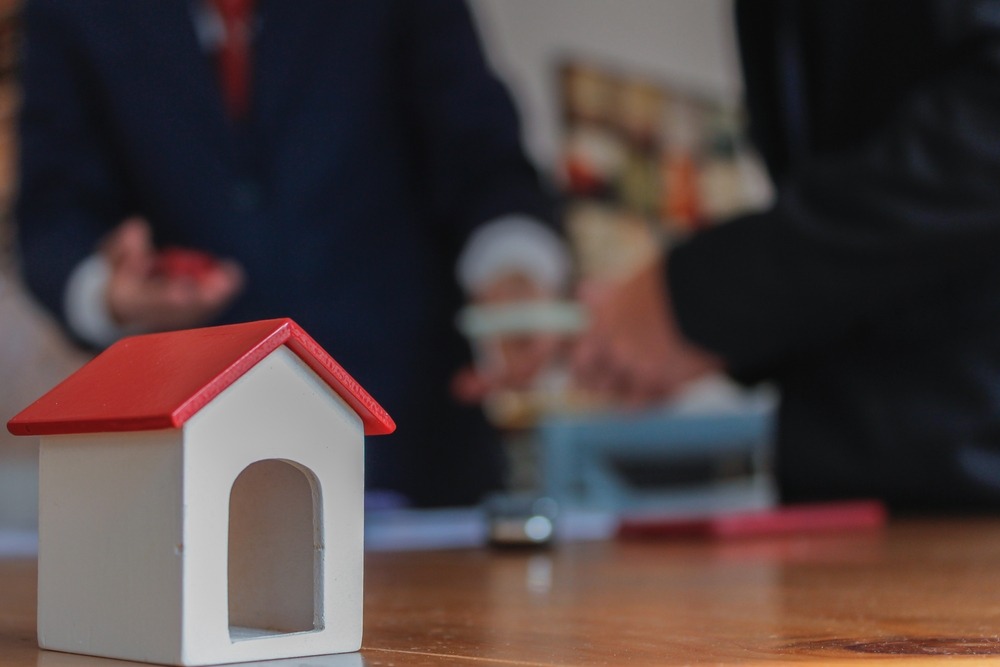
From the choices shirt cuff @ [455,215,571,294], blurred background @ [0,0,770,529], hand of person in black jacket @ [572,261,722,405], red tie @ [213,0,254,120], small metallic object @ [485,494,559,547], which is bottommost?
small metallic object @ [485,494,559,547]

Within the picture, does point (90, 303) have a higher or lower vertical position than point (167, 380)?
higher

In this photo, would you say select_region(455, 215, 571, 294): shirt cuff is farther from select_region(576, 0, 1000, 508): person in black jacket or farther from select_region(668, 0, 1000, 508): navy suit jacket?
select_region(668, 0, 1000, 508): navy suit jacket

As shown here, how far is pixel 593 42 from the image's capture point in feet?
13.9

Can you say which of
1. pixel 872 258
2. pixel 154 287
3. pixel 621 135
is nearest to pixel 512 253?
pixel 154 287

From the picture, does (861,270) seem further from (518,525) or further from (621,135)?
(621,135)

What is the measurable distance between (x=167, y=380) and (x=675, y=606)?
0.25m

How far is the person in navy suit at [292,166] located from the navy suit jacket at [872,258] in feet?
1.39

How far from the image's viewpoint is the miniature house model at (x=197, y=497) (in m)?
0.32

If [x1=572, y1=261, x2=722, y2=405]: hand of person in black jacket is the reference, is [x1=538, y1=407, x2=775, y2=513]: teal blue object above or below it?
below


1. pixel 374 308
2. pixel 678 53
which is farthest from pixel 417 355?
pixel 678 53

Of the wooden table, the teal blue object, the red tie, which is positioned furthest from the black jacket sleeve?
the teal blue object

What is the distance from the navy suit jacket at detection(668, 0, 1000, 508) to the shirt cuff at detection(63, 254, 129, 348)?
72 cm

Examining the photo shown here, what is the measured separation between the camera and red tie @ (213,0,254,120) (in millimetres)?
1499

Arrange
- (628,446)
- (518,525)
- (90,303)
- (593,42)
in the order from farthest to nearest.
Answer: (593,42) < (628,446) < (90,303) < (518,525)
